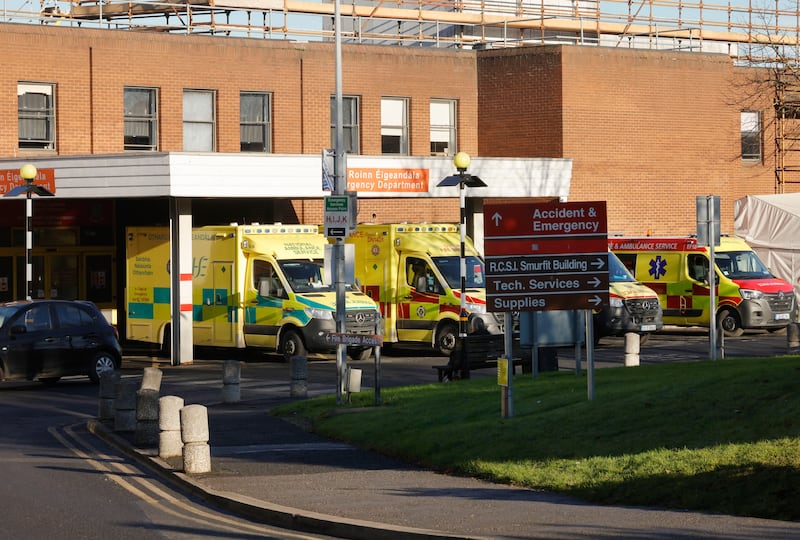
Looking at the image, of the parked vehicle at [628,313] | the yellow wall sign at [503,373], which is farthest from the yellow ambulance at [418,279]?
the yellow wall sign at [503,373]

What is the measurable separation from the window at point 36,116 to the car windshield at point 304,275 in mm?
10104

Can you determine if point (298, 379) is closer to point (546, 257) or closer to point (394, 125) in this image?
point (546, 257)

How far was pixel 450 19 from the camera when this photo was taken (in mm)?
47375

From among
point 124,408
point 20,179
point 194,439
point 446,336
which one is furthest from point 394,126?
point 194,439

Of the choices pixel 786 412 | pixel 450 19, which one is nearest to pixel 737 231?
pixel 450 19

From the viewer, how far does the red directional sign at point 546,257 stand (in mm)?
16469

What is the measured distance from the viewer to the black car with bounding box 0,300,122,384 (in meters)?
A: 24.8

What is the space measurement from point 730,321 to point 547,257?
783 inches

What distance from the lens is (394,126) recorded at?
138ft

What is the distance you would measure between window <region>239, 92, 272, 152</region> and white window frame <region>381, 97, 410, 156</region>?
3.82 metres

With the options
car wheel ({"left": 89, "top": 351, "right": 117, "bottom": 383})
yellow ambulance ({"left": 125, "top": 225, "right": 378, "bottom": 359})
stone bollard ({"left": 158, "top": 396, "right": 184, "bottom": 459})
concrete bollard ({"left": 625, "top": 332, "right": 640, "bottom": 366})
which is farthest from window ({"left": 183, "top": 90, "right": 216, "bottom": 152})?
stone bollard ({"left": 158, "top": 396, "right": 184, "bottom": 459})

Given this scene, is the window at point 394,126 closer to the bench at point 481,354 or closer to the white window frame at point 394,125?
the white window frame at point 394,125

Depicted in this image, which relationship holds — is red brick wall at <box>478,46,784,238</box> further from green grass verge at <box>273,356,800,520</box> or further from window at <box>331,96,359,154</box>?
green grass verge at <box>273,356,800,520</box>

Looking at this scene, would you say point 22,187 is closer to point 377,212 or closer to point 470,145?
point 377,212
